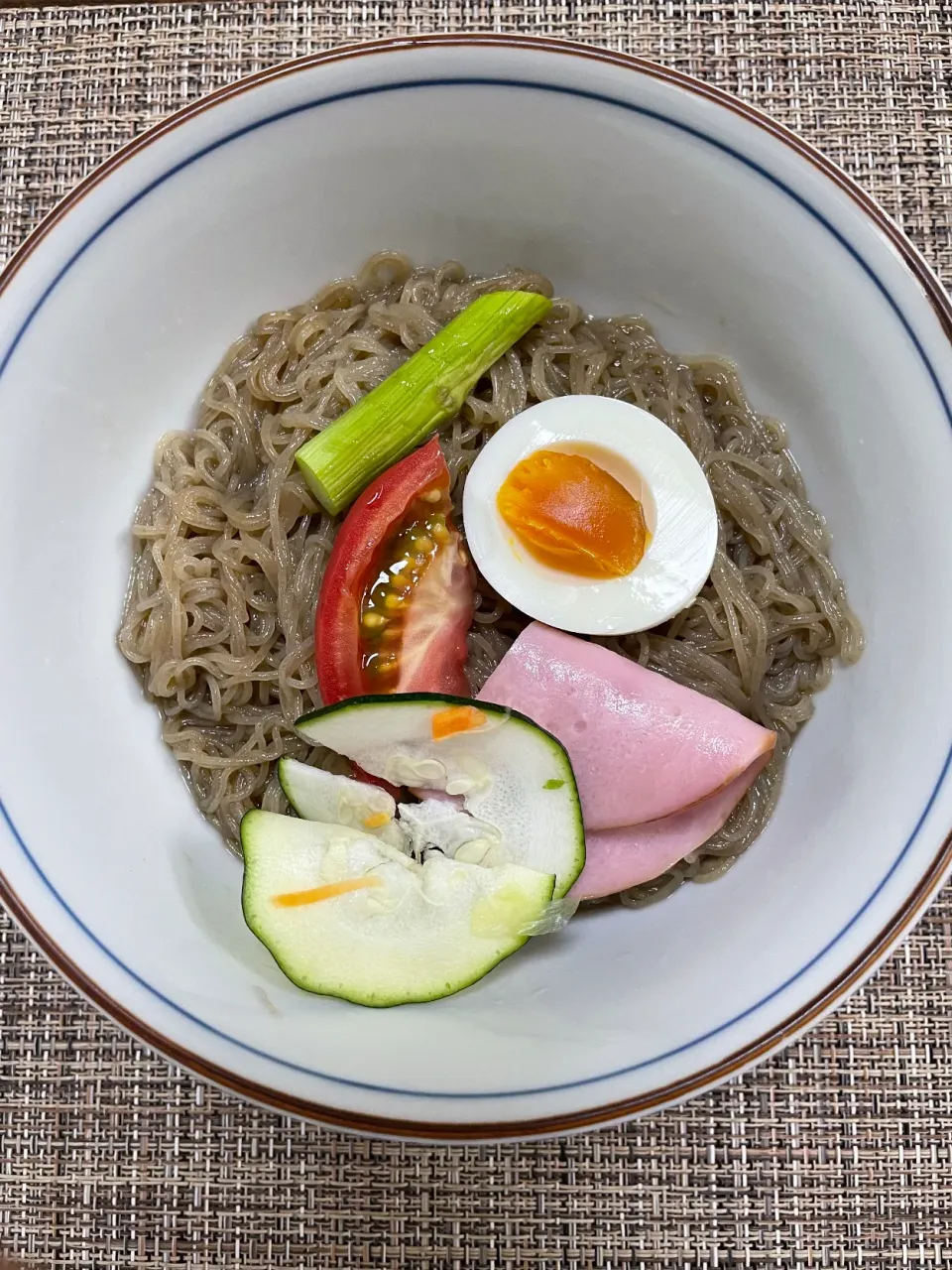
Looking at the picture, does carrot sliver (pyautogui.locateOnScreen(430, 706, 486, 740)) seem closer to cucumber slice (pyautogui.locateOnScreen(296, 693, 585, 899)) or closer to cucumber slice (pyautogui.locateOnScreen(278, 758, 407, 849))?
cucumber slice (pyautogui.locateOnScreen(296, 693, 585, 899))

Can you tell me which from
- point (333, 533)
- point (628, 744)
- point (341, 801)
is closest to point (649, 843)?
point (628, 744)

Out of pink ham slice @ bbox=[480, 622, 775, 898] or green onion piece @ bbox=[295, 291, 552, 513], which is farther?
green onion piece @ bbox=[295, 291, 552, 513]

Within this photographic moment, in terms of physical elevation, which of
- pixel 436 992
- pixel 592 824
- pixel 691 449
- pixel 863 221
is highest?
pixel 863 221

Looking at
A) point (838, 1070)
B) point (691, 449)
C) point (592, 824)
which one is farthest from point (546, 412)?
point (838, 1070)

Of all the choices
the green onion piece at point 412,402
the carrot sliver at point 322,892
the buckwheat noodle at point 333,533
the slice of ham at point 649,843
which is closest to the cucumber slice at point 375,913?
the carrot sliver at point 322,892

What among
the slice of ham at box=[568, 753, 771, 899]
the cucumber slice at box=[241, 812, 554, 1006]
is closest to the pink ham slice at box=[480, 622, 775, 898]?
the slice of ham at box=[568, 753, 771, 899]

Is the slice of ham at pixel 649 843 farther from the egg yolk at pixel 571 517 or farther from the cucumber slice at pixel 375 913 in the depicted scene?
the egg yolk at pixel 571 517

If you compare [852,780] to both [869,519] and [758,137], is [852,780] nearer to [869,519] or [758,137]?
[869,519]
